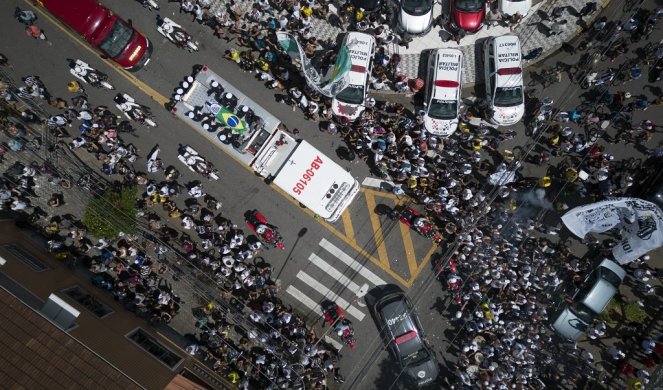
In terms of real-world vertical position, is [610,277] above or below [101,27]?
above

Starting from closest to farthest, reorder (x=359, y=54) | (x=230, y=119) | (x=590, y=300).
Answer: (x=590, y=300), (x=359, y=54), (x=230, y=119)

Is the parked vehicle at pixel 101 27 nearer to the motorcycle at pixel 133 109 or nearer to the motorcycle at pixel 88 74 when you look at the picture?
the motorcycle at pixel 88 74

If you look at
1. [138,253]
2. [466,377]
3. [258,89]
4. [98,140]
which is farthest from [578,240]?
[98,140]

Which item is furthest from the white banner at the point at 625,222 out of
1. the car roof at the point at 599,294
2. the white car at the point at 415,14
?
the white car at the point at 415,14

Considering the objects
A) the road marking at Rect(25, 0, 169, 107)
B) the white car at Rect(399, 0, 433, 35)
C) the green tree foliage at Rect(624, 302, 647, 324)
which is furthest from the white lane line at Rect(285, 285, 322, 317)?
the green tree foliage at Rect(624, 302, 647, 324)

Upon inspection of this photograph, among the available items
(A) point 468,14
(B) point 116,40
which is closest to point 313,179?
(A) point 468,14

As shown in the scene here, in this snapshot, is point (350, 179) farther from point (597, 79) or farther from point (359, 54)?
point (597, 79)

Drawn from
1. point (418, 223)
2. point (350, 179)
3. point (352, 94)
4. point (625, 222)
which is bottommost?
point (350, 179)
